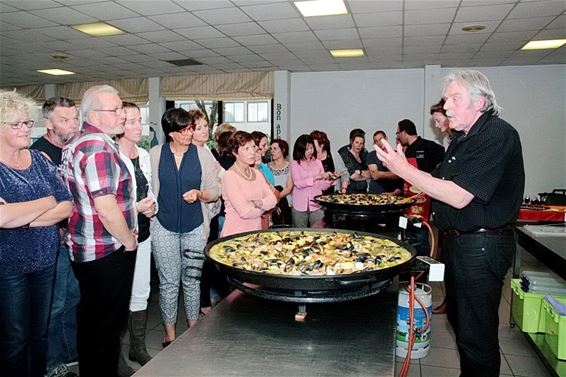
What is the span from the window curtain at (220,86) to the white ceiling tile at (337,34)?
255 cm

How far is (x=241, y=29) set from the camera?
5.13m

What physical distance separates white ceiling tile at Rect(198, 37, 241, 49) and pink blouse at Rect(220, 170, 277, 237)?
145 inches

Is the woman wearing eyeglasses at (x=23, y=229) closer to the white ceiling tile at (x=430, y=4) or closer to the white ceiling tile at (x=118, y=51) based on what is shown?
the white ceiling tile at (x=430, y=4)

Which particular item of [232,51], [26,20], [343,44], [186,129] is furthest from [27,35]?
[186,129]

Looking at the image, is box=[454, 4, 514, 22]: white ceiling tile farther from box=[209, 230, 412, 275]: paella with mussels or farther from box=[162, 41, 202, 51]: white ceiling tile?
box=[209, 230, 412, 275]: paella with mussels

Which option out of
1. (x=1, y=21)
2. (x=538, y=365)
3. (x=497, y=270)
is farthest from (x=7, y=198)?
(x=1, y=21)

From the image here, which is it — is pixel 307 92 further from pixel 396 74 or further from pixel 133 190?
pixel 133 190

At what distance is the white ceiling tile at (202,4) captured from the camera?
166 inches

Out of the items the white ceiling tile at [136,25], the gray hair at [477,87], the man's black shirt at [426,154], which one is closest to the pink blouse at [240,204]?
the gray hair at [477,87]

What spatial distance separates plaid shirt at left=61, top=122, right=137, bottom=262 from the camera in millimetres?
1670

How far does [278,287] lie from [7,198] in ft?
3.78

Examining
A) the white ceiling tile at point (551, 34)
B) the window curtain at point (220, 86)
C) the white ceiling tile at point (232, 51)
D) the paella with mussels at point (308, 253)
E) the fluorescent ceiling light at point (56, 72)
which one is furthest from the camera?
the window curtain at point (220, 86)

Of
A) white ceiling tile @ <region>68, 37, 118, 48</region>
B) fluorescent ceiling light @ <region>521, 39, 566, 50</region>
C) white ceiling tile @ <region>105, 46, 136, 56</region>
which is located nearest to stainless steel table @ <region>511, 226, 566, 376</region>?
fluorescent ceiling light @ <region>521, 39, 566, 50</region>

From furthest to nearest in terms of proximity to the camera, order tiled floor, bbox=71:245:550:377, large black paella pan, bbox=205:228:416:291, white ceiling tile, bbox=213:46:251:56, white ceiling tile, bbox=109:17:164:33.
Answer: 1. white ceiling tile, bbox=213:46:251:56
2. white ceiling tile, bbox=109:17:164:33
3. tiled floor, bbox=71:245:550:377
4. large black paella pan, bbox=205:228:416:291
